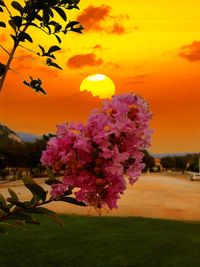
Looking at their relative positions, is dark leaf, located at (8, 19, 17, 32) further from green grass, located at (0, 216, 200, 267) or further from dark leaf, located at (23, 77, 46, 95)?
green grass, located at (0, 216, 200, 267)

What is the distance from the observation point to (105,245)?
1215cm

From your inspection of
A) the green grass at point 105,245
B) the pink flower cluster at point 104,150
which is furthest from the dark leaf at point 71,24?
the green grass at point 105,245

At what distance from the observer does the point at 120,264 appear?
33.8 feet

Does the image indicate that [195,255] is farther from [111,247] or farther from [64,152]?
[64,152]

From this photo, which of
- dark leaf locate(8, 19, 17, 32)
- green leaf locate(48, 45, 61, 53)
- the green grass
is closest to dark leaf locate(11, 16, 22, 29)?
dark leaf locate(8, 19, 17, 32)

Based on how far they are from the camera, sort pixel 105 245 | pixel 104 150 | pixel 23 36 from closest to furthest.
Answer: pixel 104 150, pixel 23 36, pixel 105 245

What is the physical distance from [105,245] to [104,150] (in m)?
9.94

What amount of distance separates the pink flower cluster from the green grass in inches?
308

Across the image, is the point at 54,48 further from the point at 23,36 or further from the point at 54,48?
the point at 23,36

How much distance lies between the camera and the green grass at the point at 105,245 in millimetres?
10516

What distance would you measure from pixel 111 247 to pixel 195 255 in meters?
1.81

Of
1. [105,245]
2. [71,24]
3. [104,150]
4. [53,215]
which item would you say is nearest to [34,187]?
[53,215]

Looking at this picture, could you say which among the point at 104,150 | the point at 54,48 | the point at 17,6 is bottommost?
the point at 104,150

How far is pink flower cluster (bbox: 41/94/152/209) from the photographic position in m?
2.54
